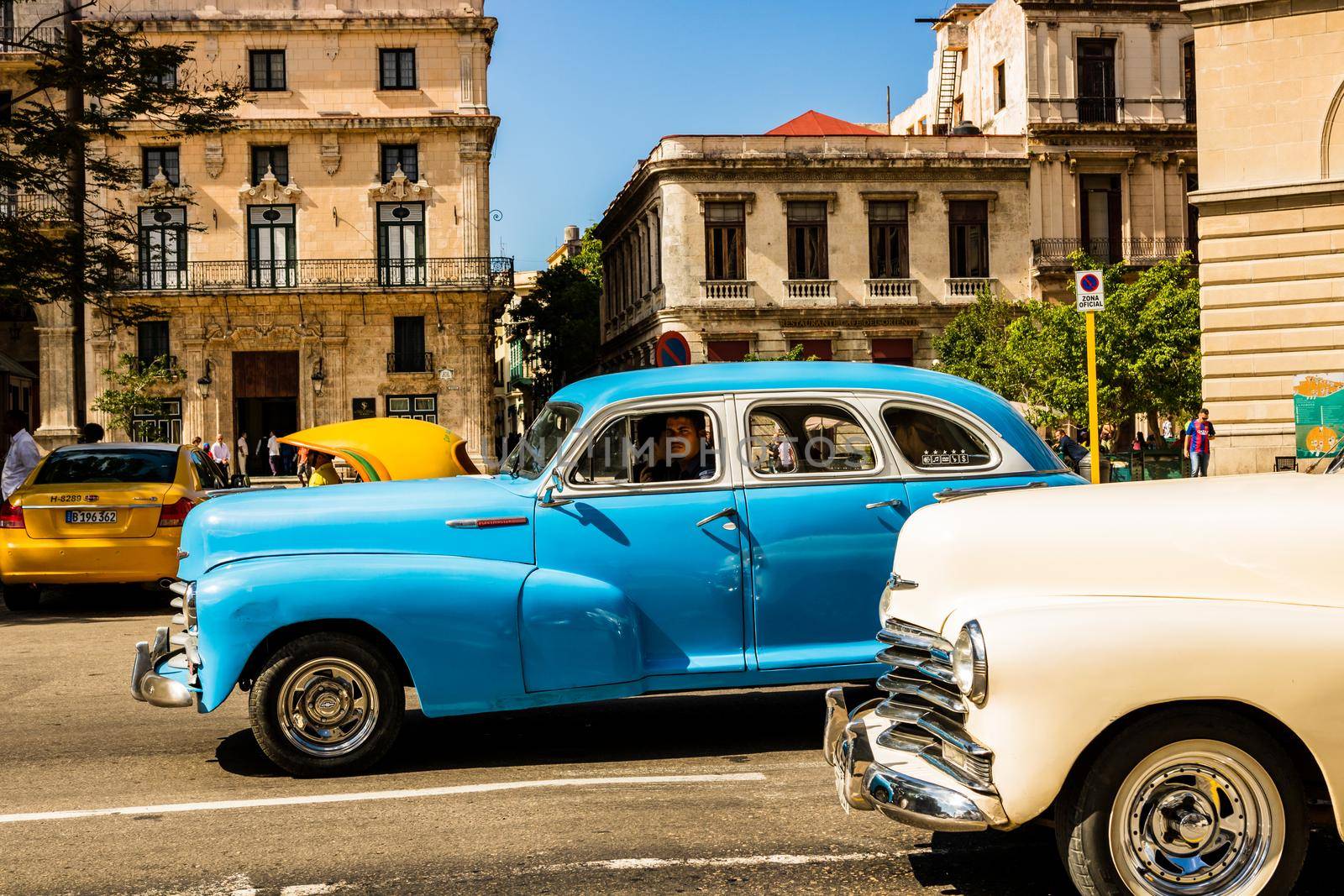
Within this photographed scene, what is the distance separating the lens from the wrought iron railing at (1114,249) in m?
45.4

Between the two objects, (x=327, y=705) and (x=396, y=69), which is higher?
(x=396, y=69)

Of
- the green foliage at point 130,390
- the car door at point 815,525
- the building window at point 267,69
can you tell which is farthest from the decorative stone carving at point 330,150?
the car door at point 815,525

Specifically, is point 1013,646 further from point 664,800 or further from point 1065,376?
point 1065,376

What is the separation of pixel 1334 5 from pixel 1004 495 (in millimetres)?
20441

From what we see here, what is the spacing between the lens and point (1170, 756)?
3.90 m

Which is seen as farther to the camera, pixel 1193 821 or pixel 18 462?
pixel 18 462

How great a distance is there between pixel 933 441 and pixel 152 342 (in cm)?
4438

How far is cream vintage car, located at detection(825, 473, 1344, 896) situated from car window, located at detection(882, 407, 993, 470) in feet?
8.52

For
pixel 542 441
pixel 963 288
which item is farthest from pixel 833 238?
pixel 542 441

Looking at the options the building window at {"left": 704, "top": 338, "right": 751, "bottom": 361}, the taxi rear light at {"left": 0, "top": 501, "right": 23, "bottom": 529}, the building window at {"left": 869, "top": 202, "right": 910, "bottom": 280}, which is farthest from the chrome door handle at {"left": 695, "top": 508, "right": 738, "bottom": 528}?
the building window at {"left": 869, "top": 202, "right": 910, "bottom": 280}

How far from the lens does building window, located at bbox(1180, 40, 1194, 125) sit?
45875 mm

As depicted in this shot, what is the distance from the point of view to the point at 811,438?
6746 mm

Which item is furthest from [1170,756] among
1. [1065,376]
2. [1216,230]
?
[1065,376]

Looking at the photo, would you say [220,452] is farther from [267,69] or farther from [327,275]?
[267,69]
